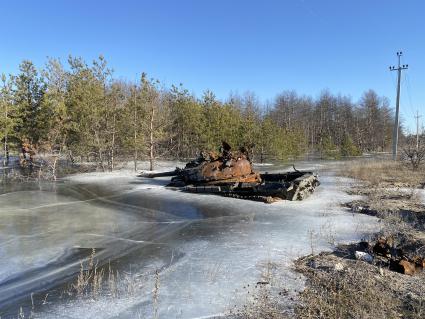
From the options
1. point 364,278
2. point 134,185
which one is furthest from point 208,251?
point 134,185

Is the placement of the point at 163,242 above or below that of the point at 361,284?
below

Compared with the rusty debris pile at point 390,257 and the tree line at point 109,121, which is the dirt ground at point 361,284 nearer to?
the rusty debris pile at point 390,257

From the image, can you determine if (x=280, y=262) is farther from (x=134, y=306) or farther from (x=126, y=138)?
(x=126, y=138)

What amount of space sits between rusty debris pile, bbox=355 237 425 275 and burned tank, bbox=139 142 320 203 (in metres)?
6.58

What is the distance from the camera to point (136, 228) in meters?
10.5

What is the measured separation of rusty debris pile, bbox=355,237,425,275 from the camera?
6.65 meters

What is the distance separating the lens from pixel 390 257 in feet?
23.6

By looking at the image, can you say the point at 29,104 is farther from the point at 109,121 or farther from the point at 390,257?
the point at 390,257

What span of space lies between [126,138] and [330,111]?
69.5 m

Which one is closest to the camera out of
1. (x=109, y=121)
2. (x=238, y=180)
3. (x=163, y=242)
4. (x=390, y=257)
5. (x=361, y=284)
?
(x=361, y=284)

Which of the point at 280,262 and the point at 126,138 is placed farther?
the point at 126,138

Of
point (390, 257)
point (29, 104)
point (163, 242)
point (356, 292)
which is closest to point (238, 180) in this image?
point (163, 242)

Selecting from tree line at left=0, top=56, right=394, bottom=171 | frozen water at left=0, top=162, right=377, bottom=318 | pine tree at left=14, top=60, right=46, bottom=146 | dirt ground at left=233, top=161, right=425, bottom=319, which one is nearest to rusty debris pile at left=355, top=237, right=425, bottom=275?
dirt ground at left=233, top=161, right=425, bottom=319

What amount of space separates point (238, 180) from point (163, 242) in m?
8.11
